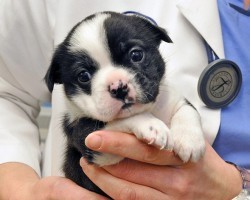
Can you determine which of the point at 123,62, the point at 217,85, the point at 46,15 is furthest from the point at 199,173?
the point at 46,15

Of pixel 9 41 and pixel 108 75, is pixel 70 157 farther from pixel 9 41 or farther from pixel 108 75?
pixel 9 41

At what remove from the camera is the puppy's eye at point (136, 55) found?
1018 mm

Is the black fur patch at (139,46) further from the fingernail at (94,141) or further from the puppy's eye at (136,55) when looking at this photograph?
the fingernail at (94,141)

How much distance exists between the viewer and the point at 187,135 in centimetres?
104

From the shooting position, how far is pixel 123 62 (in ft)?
3.30

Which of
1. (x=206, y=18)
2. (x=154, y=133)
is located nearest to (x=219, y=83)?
(x=206, y=18)

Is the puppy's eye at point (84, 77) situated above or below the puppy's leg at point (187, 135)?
above

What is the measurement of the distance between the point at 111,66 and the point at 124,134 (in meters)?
0.18

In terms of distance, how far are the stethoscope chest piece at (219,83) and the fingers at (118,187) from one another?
0.32m

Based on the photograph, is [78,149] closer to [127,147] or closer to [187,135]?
[127,147]

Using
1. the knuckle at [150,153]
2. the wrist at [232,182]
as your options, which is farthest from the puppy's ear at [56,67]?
the wrist at [232,182]

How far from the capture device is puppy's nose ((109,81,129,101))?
0.95 meters

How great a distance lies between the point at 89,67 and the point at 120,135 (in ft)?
0.65

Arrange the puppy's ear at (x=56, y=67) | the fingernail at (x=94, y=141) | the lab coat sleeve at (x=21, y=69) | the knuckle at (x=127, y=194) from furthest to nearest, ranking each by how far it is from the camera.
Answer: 1. the lab coat sleeve at (x=21, y=69)
2. the puppy's ear at (x=56, y=67)
3. the knuckle at (x=127, y=194)
4. the fingernail at (x=94, y=141)
